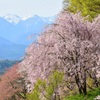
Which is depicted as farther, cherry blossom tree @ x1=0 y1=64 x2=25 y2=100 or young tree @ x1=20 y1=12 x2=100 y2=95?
cherry blossom tree @ x1=0 y1=64 x2=25 y2=100

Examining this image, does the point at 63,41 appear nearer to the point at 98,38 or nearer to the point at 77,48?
the point at 77,48

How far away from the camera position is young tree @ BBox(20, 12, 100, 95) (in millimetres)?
23969

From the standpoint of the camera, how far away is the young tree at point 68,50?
78.6 ft

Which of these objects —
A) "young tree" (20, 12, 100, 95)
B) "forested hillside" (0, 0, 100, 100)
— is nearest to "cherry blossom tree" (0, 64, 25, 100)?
"forested hillside" (0, 0, 100, 100)

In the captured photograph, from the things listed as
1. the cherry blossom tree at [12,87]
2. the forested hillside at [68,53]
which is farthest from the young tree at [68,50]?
the cherry blossom tree at [12,87]

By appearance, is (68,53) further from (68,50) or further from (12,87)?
(12,87)

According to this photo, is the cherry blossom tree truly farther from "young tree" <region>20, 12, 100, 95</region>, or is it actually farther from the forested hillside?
"young tree" <region>20, 12, 100, 95</region>

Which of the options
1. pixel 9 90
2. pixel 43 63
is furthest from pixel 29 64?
pixel 9 90

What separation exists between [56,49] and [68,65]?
1.47 m

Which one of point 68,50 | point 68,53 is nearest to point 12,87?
point 68,53

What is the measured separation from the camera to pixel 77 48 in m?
24.1

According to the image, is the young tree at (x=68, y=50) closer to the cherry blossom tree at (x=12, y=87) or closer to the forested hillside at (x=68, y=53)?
the forested hillside at (x=68, y=53)

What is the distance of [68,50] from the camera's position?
78.4ft

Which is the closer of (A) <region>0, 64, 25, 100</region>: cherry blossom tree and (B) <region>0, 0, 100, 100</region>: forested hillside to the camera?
(B) <region>0, 0, 100, 100</region>: forested hillside
